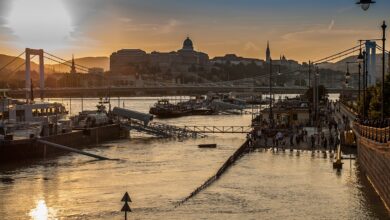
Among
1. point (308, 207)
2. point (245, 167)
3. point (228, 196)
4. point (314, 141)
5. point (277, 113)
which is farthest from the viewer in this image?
point (277, 113)

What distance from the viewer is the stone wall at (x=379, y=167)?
1622cm

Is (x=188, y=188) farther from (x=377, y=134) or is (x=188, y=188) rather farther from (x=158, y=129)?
(x=158, y=129)

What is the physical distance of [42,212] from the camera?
64.7 feet

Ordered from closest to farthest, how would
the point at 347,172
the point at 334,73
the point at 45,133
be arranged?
the point at 347,172 → the point at 45,133 → the point at 334,73

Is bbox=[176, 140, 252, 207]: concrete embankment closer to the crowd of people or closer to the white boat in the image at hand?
the crowd of people

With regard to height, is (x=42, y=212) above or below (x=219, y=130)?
below

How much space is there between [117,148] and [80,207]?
19.5 metres

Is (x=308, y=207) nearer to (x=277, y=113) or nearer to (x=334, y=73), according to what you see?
(x=277, y=113)

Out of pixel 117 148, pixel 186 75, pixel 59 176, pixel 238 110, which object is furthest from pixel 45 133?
pixel 186 75

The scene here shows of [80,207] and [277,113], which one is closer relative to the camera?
[80,207]

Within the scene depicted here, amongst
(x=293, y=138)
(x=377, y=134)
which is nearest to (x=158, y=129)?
(x=293, y=138)

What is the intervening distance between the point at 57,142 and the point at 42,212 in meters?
18.4

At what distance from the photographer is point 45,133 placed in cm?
3800

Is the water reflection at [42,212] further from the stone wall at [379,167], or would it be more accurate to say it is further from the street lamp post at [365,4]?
the street lamp post at [365,4]
